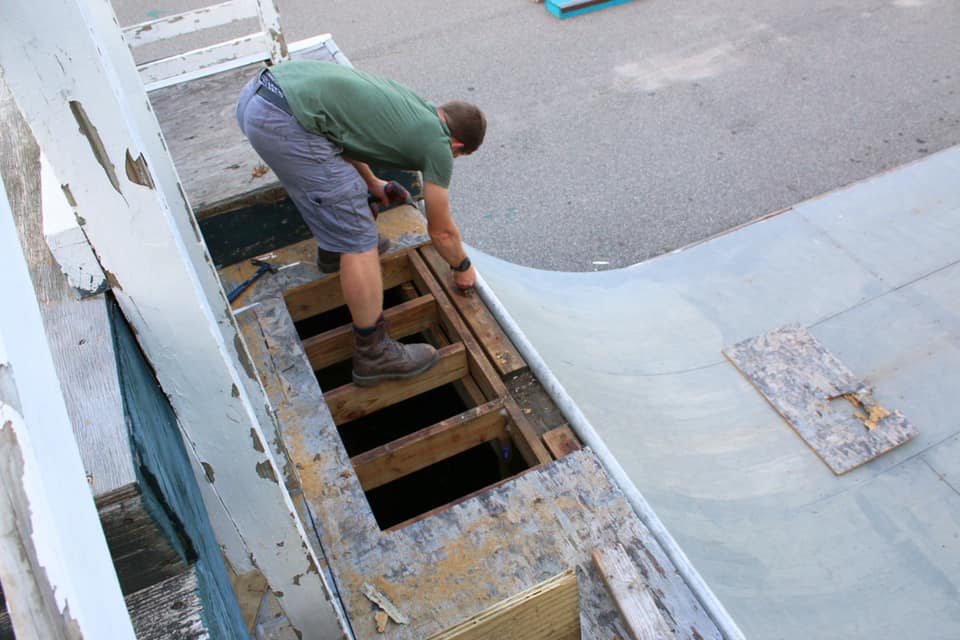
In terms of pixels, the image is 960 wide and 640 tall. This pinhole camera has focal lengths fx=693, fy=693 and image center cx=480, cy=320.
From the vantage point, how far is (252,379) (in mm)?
1502

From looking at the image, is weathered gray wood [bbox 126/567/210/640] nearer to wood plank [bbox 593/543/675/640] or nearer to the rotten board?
wood plank [bbox 593/543/675/640]

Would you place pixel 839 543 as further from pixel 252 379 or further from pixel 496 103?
pixel 496 103

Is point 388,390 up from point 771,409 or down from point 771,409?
up

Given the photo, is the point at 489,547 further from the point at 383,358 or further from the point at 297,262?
the point at 297,262

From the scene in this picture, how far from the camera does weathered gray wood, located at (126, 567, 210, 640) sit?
885mm

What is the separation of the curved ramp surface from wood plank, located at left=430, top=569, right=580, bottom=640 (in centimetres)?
117

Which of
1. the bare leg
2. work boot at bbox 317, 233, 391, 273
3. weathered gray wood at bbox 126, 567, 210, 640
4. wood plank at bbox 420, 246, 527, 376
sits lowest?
wood plank at bbox 420, 246, 527, 376

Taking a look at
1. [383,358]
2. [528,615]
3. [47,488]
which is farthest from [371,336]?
[47,488]

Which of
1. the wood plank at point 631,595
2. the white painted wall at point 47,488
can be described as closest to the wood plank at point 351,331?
the wood plank at point 631,595

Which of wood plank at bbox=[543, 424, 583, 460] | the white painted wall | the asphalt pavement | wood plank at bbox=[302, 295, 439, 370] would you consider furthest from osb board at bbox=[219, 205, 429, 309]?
the white painted wall

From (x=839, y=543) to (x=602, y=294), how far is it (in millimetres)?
1907

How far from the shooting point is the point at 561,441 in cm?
255

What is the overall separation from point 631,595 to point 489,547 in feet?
1.54

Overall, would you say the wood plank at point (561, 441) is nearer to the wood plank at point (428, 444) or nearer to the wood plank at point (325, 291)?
the wood plank at point (428, 444)
